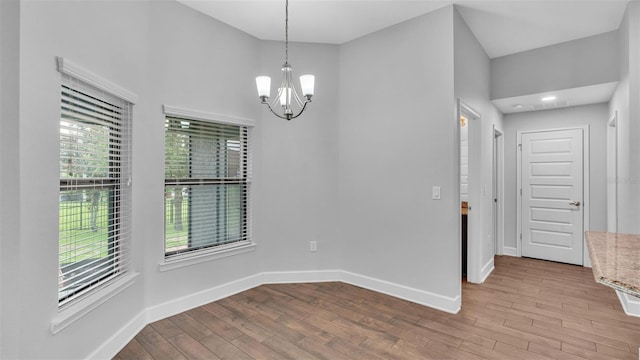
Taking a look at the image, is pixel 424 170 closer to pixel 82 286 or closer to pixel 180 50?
pixel 180 50

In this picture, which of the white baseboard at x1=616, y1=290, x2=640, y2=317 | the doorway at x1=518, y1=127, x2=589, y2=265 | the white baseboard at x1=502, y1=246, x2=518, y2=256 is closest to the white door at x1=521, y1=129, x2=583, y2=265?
the doorway at x1=518, y1=127, x2=589, y2=265

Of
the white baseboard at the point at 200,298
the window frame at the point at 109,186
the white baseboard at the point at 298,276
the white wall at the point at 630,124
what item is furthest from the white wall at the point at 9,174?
the white wall at the point at 630,124

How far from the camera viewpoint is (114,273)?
240cm

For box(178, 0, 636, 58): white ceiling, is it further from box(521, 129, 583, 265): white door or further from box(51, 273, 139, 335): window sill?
box(51, 273, 139, 335): window sill

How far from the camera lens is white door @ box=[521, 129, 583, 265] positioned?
455 cm

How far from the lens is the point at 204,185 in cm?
320

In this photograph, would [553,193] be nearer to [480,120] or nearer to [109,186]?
[480,120]

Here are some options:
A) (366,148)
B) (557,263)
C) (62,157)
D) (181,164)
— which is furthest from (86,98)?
(557,263)

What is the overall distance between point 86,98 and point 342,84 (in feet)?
8.57

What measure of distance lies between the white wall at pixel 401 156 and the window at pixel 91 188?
90.5 inches

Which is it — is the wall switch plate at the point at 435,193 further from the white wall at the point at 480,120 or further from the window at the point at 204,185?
the window at the point at 204,185

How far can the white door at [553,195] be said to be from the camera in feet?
14.9

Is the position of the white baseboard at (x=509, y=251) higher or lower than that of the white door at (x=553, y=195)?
lower

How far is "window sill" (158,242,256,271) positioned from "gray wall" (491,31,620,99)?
3903mm
